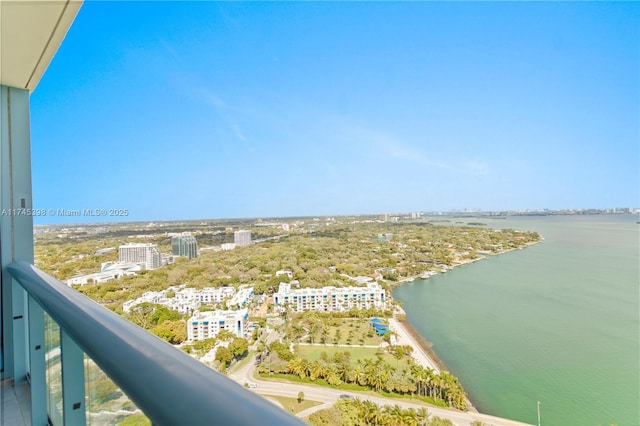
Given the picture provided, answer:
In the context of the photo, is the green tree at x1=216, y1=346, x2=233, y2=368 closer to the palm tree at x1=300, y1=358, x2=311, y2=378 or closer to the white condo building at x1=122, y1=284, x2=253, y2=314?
the white condo building at x1=122, y1=284, x2=253, y2=314

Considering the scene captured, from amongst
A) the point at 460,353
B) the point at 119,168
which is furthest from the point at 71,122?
the point at 460,353

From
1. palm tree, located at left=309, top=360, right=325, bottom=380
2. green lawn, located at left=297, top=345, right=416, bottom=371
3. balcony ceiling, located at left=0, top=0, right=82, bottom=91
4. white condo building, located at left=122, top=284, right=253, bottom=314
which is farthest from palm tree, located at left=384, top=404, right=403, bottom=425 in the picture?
balcony ceiling, located at left=0, top=0, right=82, bottom=91

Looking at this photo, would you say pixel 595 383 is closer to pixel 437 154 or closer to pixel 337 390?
pixel 337 390

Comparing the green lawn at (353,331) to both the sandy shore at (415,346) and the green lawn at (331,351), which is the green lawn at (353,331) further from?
the sandy shore at (415,346)

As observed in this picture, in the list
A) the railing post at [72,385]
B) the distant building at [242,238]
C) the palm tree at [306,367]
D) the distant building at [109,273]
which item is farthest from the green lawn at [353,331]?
the railing post at [72,385]

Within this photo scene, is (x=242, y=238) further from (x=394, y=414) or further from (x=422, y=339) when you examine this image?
(x=422, y=339)

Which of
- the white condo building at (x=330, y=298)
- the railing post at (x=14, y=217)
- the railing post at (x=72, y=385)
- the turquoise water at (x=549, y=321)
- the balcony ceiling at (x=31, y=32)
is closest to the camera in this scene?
the railing post at (x=72, y=385)
